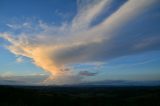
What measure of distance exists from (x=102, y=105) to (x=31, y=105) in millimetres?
10916

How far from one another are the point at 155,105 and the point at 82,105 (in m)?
11.7

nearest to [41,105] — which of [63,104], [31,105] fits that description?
[31,105]

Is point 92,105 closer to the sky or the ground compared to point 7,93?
closer to the ground

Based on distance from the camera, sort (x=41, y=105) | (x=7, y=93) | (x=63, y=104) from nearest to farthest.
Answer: (x=41, y=105) → (x=63, y=104) → (x=7, y=93)

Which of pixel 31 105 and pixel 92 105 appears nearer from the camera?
pixel 31 105

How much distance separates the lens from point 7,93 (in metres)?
47.2

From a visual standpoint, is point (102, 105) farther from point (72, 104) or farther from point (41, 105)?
point (41, 105)

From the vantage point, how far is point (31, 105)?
33844 millimetres

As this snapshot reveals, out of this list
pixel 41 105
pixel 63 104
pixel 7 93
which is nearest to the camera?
pixel 41 105

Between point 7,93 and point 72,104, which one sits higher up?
point 7,93

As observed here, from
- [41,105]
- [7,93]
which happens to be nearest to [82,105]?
[41,105]

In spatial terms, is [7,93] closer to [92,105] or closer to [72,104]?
[72,104]

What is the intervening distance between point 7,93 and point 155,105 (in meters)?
28.5

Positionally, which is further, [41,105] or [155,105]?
[155,105]
